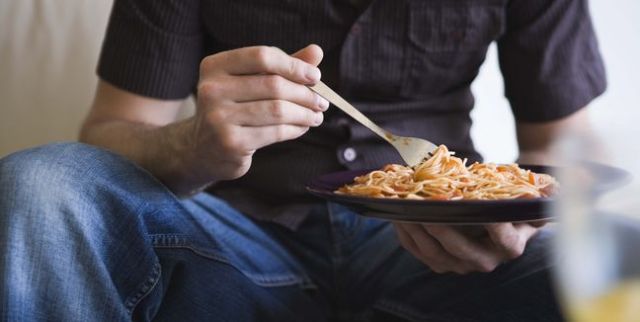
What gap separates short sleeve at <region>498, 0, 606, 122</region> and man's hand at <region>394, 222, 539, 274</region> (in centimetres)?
37

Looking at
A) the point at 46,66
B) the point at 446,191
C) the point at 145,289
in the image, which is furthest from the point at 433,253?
the point at 46,66

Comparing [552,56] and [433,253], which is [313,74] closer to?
[433,253]

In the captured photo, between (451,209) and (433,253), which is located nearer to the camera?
(451,209)

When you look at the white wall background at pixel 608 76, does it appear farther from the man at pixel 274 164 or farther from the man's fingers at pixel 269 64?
the man's fingers at pixel 269 64

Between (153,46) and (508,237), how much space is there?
2.18ft

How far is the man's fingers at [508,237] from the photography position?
0.83 metres

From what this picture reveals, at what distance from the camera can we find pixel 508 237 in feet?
2.77

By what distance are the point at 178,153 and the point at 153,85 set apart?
0.28 meters

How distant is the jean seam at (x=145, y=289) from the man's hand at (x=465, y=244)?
A: 312mm

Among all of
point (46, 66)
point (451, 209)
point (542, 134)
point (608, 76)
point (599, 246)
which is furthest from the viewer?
point (608, 76)

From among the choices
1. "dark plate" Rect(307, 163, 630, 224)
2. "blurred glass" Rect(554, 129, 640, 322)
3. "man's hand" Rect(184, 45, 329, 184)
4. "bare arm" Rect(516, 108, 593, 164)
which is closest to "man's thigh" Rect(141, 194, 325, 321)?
"man's hand" Rect(184, 45, 329, 184)

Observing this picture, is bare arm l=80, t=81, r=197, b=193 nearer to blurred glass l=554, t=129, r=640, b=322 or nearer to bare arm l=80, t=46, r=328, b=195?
bare arm l=80, t=46, r=328, b=195

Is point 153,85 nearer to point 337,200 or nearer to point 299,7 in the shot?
point 299,7

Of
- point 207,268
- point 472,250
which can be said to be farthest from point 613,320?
point 207,268
